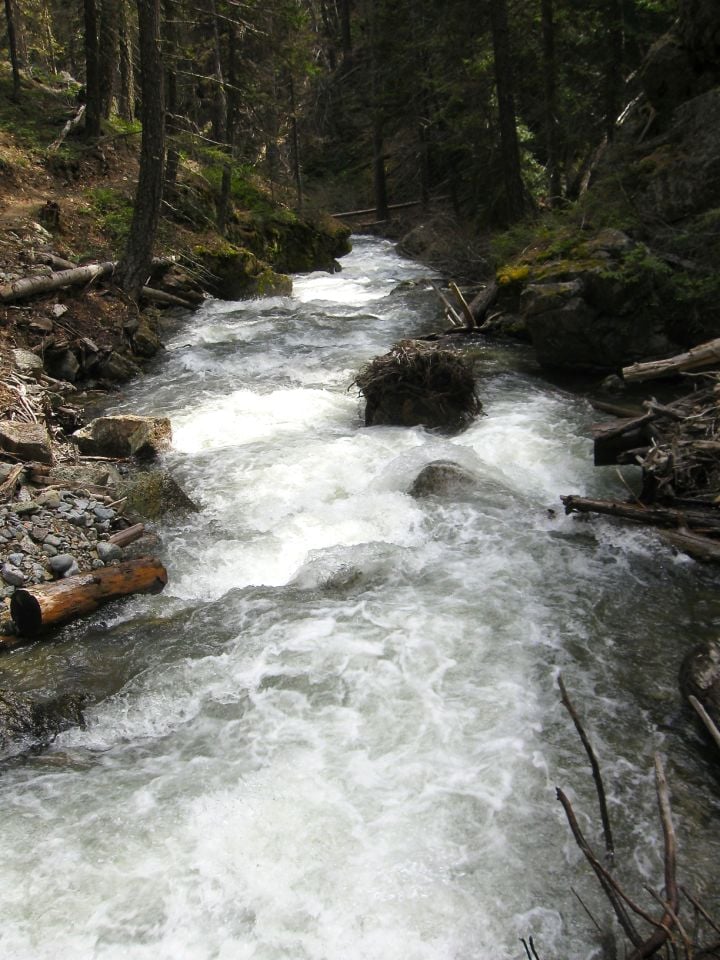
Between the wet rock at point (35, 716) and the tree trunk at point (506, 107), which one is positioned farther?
the tree trunk at point (506, 107)

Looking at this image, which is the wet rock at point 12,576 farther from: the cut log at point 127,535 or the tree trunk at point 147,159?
the tree trunk at point 147,159

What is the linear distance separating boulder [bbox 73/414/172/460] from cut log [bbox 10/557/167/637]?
2.93m

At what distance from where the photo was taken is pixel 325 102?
4034 cm

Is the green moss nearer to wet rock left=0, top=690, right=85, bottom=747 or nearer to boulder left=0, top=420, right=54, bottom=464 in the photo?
boulder left=0, top=420, right=54, bottom=464

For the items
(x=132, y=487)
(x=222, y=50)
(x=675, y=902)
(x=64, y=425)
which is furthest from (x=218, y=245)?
(x=675, y=902)

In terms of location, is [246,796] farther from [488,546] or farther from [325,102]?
[325,102]

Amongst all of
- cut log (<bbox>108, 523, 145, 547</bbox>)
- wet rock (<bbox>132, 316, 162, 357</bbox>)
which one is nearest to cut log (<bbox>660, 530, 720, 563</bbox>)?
cut log (<bbox>108, 523, 145, 547</bbox>)

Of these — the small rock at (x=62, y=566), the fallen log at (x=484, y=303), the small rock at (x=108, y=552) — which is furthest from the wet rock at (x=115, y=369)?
the fallen log at (x=484, y=303)

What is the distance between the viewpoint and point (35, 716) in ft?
16.1

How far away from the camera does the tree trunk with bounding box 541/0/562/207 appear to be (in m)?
17.9

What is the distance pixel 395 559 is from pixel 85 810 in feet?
11.6

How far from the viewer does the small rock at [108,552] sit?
22.0 ft

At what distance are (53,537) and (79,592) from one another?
0.90m

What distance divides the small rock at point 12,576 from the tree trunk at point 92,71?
1751cm
